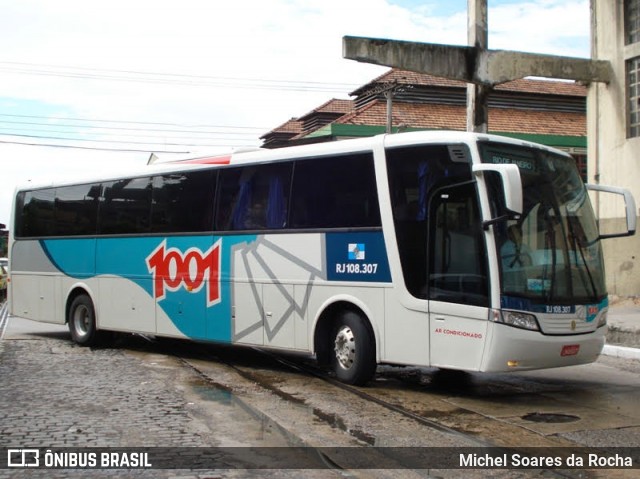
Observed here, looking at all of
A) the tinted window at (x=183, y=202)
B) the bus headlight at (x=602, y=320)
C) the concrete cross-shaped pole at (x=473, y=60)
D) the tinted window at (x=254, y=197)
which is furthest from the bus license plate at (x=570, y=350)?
the concrete cross-shaped pole at (x=473, y=60)

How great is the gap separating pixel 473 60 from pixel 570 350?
8964 mm

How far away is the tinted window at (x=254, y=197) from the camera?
10.8m

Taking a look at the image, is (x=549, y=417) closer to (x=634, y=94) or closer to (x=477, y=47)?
(x=477, y=47)

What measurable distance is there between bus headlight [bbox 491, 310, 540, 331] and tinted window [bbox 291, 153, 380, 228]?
1963 mm

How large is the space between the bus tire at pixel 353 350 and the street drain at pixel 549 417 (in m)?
2.18

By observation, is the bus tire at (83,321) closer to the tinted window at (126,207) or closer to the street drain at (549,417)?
the tinted window at (126,207)

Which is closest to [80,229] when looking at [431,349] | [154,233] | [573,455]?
[154,233]

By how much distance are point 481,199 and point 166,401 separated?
163 inches

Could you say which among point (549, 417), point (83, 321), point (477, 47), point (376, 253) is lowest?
point (549, 417)

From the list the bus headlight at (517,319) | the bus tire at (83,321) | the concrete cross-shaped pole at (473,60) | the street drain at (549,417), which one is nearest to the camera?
the street drain at (549,417)

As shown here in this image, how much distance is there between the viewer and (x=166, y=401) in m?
8.62

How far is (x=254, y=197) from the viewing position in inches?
443

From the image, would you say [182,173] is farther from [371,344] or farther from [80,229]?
[371,344]

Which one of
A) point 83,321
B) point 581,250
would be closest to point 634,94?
point 581,250
